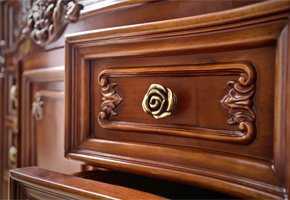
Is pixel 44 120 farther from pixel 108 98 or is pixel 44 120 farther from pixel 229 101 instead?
pixel 229 101

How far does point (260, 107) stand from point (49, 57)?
476 millimetres

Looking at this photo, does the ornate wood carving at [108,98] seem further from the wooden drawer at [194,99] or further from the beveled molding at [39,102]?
the beveled molding at [39,102]

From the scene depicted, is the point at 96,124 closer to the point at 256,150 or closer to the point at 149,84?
the point at 149,84

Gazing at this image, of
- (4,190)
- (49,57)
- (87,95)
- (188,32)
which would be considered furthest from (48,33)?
(4,190)

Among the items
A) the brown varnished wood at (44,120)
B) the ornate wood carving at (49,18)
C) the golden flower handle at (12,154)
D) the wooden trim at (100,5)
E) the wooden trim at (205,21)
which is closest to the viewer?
the wooden trim at (205,21)

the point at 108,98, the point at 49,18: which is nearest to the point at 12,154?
the point at 49,18

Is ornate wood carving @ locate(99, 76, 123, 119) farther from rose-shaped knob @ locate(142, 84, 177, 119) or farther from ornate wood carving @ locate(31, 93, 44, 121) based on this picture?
ornate wood carving @ locate(31, 93, 44, 121)

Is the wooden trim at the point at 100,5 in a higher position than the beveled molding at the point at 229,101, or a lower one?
higher

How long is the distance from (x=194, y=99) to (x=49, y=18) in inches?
15.2

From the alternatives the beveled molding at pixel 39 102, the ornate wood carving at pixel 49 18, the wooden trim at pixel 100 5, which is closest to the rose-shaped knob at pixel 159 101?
the wooden trim at pixel 100 5

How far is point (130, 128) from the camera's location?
0.39m

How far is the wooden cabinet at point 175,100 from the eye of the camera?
0.90 feet

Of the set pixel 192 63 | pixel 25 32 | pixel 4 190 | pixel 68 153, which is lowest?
pixel 4 190

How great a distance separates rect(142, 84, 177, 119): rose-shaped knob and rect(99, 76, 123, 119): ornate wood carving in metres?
0.06
